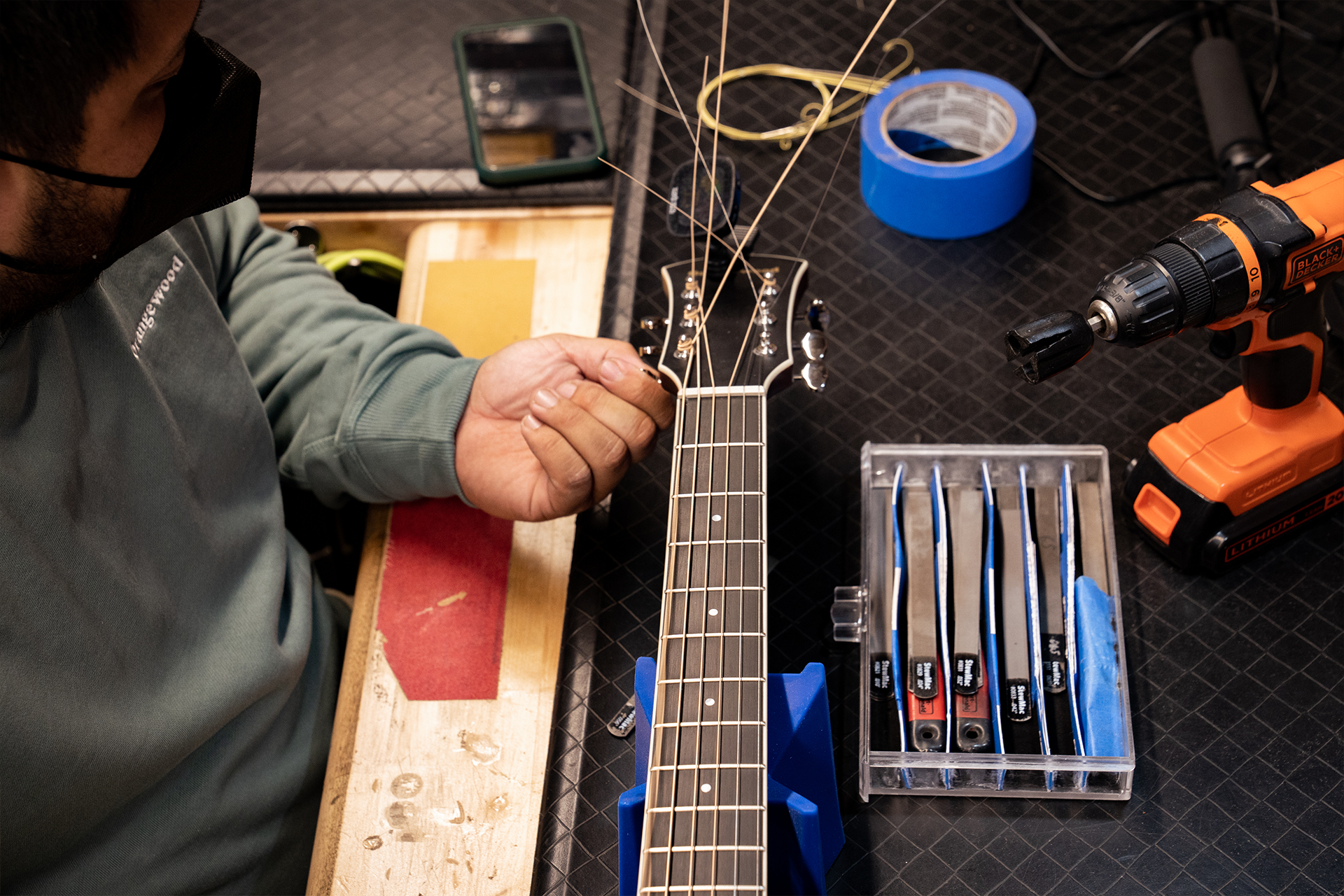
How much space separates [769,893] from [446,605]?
0.37m

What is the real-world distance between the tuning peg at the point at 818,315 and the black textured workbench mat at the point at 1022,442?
136 millimetres

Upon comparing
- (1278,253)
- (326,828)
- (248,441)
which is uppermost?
(1278,253)

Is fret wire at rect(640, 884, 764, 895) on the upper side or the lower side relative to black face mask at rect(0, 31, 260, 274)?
lower

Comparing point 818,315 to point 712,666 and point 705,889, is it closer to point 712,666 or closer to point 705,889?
point 712,666

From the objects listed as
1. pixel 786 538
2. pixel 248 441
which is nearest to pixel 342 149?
pixel 248 441

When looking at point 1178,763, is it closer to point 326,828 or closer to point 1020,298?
point 1020,298

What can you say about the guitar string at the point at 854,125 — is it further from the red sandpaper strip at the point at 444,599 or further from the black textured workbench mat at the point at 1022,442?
the red sandpaper strip at the point at 444,599

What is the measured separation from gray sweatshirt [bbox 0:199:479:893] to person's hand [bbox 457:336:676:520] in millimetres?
25

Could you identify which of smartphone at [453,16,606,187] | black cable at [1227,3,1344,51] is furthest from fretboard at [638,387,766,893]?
black cable at [1227,3,1344,51]

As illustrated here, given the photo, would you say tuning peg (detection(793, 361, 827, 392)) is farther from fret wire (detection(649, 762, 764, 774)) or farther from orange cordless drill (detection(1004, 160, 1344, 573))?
fret wire (detection(649, 762, 764, 774))

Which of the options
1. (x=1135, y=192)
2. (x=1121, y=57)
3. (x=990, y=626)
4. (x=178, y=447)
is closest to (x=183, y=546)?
(x=178, y=447)

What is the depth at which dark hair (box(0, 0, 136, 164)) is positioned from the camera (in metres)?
0.57

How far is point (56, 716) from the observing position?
71 centimetres

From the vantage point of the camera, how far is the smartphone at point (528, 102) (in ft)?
3.89
